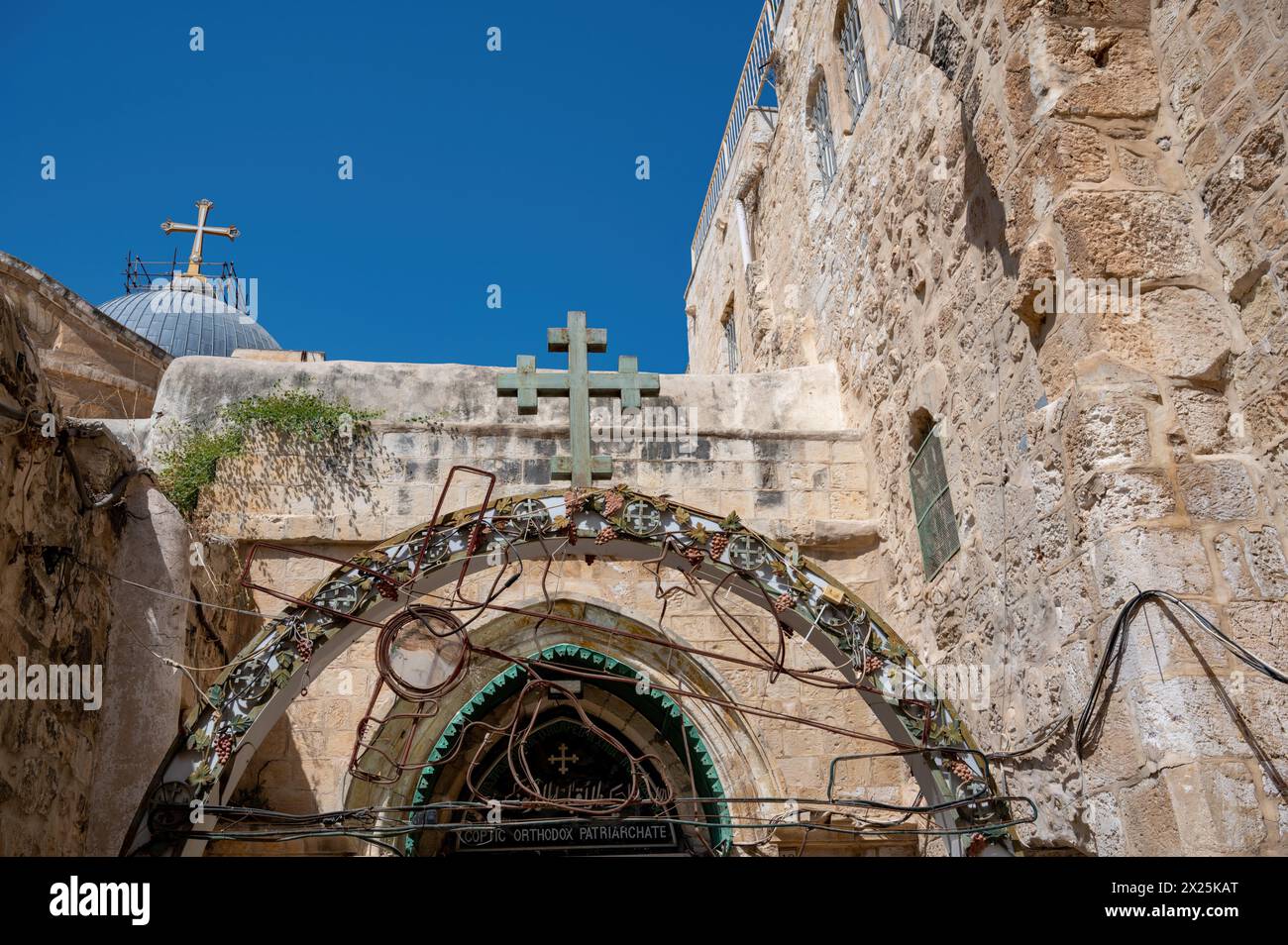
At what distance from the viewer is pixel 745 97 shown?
10.8 meters

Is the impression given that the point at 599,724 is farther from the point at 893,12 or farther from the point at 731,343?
the point at 731,343

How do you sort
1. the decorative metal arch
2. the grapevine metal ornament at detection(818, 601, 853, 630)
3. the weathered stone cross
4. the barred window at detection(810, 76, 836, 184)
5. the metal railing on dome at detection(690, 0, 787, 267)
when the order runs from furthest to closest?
the metal railing on dome at detection(690, 0, 787, 267), the barred window at detection(810, 76, 836, 184), the weathered stone cross, the grapevine metal ornament at detection(818, 601, 853, 630), the decorative metal arch

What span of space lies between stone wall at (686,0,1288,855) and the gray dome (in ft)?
55.2

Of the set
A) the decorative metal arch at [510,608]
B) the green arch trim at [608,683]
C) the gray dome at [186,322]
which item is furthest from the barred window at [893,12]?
the gray dome at [186,322]

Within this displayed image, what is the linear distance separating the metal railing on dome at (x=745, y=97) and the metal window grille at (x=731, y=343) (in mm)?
1484

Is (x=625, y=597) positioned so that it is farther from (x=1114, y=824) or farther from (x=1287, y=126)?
(x=1287, y=126)

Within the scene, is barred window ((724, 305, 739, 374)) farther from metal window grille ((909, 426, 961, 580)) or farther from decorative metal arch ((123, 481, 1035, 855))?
decorative metal arch ((123, 481, 1035, 855))

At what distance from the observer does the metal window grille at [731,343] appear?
11513 mm

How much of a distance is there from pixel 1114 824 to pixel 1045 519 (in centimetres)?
114

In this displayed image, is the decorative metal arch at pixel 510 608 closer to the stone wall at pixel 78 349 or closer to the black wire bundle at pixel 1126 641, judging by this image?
the black wire bundle at pixel 1126 641

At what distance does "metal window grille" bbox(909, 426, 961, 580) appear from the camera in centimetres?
529

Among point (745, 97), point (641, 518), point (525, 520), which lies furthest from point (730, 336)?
point (525, 520)

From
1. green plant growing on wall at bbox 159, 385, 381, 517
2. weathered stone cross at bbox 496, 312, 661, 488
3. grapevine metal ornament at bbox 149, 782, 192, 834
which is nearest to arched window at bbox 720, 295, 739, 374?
green plant growing on wall at bbox 159, 385, 381, 517

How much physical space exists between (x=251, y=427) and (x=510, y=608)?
11.6ft
